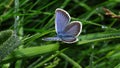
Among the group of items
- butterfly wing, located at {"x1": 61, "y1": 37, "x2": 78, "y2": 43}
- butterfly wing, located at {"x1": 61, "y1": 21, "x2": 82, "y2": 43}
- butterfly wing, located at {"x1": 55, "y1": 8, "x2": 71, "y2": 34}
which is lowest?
butterfly wing, located at {"x1": 61, "y1": 37, "x2": 78, "y2": 43}

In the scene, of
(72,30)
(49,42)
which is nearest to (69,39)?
(72,30)

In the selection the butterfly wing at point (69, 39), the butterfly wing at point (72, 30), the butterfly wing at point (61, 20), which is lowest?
the butterfly wing at point (69, 39)

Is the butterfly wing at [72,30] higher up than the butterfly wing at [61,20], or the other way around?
the butterfly wing at [61,20]

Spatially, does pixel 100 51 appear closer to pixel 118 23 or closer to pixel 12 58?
pixel 118 23

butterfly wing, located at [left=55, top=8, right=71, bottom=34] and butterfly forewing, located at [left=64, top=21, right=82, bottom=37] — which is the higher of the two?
butterfly wing, located at [left=55, top=8, right=71, bottom=34]

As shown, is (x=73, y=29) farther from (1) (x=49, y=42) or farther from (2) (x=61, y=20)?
(1) (x=49, y=42)

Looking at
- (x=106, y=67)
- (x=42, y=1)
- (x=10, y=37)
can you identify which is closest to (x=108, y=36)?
(x=106, y=67)

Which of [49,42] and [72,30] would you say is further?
[49,42]

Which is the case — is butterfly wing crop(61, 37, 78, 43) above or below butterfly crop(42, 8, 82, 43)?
below
